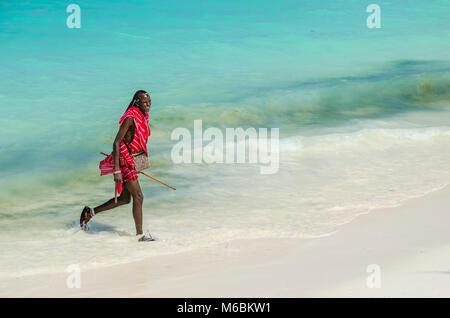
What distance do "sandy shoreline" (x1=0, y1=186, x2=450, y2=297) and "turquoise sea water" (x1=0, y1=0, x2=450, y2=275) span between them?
27cm

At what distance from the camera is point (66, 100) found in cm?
1358

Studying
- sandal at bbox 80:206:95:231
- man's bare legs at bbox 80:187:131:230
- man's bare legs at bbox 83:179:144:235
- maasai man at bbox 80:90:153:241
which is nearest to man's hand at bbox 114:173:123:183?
maasai man at bbox 80:90:153:241

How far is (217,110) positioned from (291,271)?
8485 mm

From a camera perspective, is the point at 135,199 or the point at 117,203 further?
the point at 117,203

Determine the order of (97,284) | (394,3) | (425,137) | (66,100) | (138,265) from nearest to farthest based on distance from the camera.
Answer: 1. (97,284)
2. (138,265)
3. (425,137)
4. (66,100)
5. (394,3)

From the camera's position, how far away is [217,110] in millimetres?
12852

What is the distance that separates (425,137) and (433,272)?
5.39 metres

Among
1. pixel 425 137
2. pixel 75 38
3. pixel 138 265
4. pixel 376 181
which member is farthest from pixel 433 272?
pixel 75 38

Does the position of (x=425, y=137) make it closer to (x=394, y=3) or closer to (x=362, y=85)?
(x=362, y=85)

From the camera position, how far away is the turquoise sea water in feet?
20.2

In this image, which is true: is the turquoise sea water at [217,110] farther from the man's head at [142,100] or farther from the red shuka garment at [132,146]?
the man's head at [142,100]

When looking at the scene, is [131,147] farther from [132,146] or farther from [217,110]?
[217,110]

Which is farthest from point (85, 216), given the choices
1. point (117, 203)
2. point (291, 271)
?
point (291, 271)

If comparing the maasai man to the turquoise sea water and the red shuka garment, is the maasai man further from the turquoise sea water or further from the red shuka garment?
the turquoise sea water
